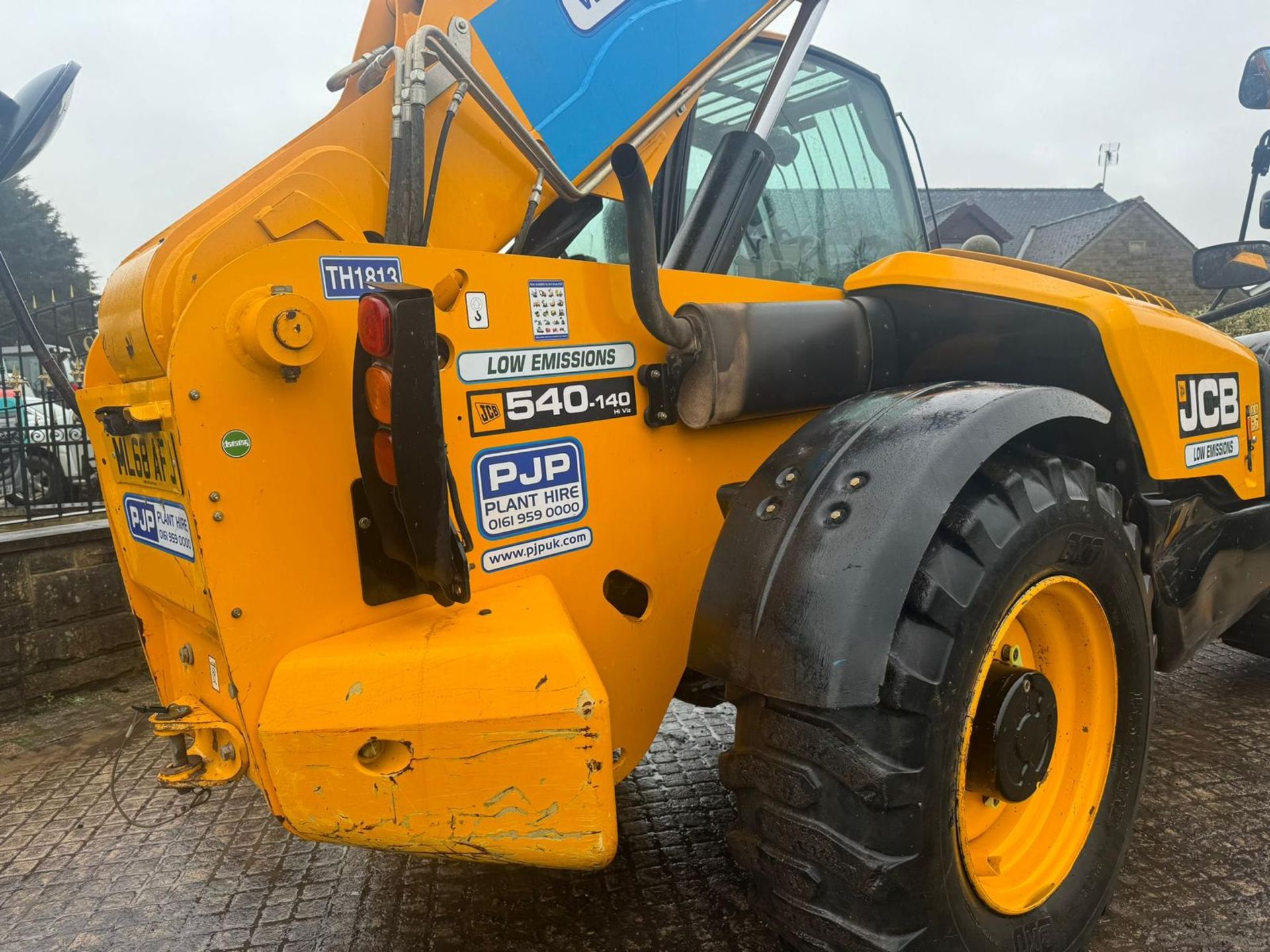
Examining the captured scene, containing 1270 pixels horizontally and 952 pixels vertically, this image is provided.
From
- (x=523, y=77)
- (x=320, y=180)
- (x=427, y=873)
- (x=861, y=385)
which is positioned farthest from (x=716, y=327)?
(x=427, y=873)

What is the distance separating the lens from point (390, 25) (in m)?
2.19

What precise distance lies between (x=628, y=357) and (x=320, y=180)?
741 millimetres

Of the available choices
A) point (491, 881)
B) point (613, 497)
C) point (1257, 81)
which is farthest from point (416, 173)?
point (1257, 81)

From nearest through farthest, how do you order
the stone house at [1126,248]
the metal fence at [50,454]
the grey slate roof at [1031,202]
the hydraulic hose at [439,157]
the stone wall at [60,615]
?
the hydraulic hose at [439,157], the stone wall at [60,615], the metal fence at [50,454], the stone house at [1126,248], the grey slate roof at [1031,202]

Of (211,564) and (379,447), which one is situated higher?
(379,447)

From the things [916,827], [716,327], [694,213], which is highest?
[694,213]

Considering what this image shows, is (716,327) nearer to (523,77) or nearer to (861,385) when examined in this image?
(861,385)

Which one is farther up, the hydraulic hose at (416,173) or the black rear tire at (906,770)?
the hydraulic hose at (416,173)

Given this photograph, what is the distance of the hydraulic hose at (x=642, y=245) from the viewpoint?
171 cm

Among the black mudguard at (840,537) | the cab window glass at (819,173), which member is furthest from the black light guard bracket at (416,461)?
the cab window glass at (819,173)

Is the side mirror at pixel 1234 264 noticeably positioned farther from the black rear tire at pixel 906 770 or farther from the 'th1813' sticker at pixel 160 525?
the 'th1813' sticker at pixel 160 525

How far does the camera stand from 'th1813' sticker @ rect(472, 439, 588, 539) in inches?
68.8

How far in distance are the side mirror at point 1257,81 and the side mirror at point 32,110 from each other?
409cm

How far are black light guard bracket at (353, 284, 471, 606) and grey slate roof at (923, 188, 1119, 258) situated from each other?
4195 cm
